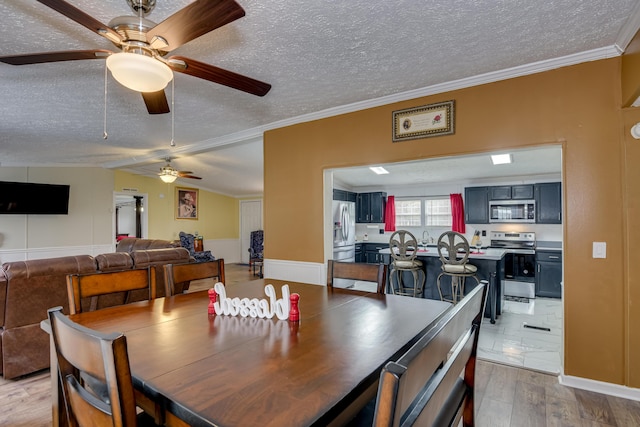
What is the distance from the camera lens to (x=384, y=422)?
541 mm

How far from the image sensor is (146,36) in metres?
1.56

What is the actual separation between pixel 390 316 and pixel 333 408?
77 centimetres

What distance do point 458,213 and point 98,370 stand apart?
675cm

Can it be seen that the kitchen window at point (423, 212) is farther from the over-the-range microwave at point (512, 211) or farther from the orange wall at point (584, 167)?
the orange wall at point (584, 167)

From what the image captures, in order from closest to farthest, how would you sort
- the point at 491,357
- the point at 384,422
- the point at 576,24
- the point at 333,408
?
the point at 384,422, the point at 333,408, the point at 576,24, the point at 491,357

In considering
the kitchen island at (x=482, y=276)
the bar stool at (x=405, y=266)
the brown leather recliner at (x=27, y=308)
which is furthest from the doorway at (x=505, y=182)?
the brown leather recliner at (x=27, y=308)

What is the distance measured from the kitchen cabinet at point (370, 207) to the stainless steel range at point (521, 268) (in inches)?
105

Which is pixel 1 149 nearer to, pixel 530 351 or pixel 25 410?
pixel 25 410

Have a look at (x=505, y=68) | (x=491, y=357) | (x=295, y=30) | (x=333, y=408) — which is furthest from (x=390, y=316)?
(x=505, y=68)

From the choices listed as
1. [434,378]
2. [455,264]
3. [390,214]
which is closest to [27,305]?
[434,378]

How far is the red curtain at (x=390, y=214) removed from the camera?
739 cm

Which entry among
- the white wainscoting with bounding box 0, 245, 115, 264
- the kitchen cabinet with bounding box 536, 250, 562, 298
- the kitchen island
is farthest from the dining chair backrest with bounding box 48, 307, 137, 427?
the white wainscoting with bounding box 0, 245, 115, 264

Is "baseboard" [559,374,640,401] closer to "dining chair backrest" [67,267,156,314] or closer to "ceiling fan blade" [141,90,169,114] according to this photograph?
"dining chair backrest" [67,267,156,314]

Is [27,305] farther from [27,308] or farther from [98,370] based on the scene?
[98,370]
